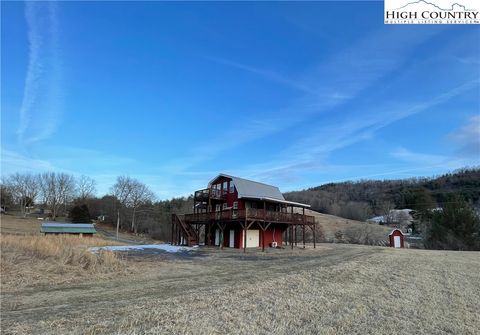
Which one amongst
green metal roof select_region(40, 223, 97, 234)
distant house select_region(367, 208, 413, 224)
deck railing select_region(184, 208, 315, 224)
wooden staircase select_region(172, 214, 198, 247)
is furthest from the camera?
distant house select_region(367, 208, 413, 224)

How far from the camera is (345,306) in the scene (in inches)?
328

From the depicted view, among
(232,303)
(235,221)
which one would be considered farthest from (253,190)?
(232,303)

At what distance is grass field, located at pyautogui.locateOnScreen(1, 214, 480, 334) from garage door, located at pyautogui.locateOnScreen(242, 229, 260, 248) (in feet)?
69.4

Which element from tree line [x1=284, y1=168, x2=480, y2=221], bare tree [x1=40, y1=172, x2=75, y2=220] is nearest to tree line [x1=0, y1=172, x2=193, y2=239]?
bare tree [x1=40, y1=172, x2=75, y2=220]

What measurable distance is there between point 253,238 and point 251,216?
6157mm

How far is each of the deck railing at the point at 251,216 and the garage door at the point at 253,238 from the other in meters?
3.58

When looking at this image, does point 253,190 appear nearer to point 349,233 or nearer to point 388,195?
point 349,233

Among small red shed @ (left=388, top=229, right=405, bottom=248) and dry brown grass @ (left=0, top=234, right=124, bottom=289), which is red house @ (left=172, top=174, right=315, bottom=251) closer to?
small red shed @ (left=388, top=229, right=405, bottom=248)

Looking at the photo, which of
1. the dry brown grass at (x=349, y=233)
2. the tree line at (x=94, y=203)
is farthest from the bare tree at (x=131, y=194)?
the dry brown grass at (x=349, y=233)

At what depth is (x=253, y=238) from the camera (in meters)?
35.4

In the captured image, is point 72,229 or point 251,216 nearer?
point 251,216

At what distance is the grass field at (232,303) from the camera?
21.4ft

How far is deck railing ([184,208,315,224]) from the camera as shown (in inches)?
1182

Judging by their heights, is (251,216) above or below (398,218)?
below
